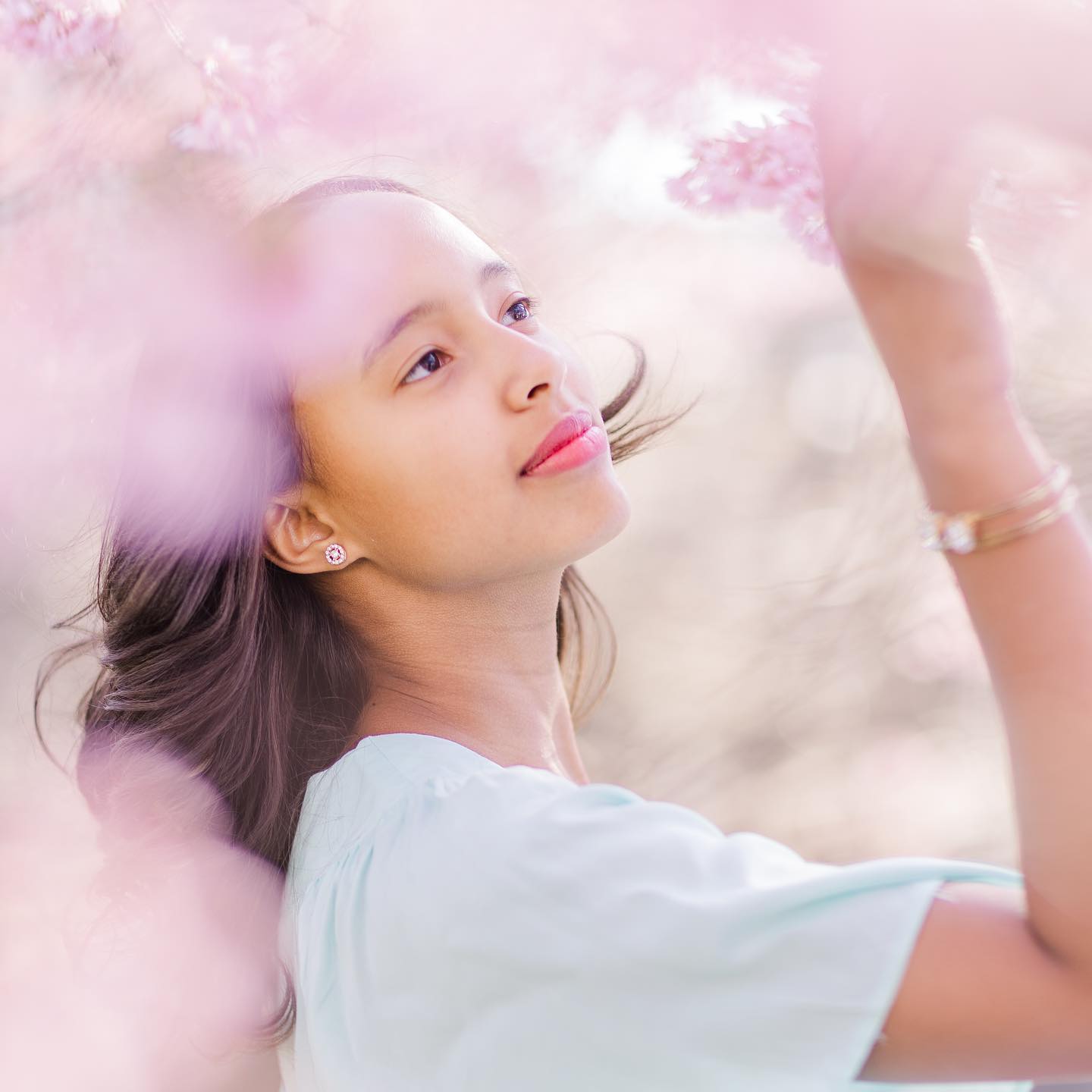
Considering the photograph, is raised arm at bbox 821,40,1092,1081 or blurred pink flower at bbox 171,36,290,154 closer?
raised arm at bbox 821,40,1092,1081

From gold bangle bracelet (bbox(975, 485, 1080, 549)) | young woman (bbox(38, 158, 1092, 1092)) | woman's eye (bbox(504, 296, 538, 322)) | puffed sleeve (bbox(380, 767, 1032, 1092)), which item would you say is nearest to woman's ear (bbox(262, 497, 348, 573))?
young woman (bbox(38, 158, 1092, 1092))

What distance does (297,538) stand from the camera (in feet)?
4.42

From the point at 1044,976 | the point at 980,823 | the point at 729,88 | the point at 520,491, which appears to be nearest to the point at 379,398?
the point at 520,491

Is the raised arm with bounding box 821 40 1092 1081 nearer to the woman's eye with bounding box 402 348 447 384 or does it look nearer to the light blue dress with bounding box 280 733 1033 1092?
the light blue dress with bounding box 280 733 1033 1092

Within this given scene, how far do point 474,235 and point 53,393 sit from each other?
95 cm

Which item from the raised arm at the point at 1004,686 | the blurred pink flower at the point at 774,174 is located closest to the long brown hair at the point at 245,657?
the blurred pink flower at the point at 774,174

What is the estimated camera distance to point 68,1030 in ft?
9.05

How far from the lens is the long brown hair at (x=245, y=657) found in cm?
131

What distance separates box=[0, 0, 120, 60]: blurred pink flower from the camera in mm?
1429

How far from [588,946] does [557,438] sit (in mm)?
550

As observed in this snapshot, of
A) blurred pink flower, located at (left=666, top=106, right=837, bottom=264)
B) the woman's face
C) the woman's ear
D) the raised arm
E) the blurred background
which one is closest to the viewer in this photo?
the raised arm

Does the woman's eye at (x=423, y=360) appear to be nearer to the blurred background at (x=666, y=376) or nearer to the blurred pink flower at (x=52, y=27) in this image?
the blurred background at (x=666, y=376)

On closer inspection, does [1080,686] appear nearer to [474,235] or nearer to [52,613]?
[474,235]

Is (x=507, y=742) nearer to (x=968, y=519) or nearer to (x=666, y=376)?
(x=968, y=519)
